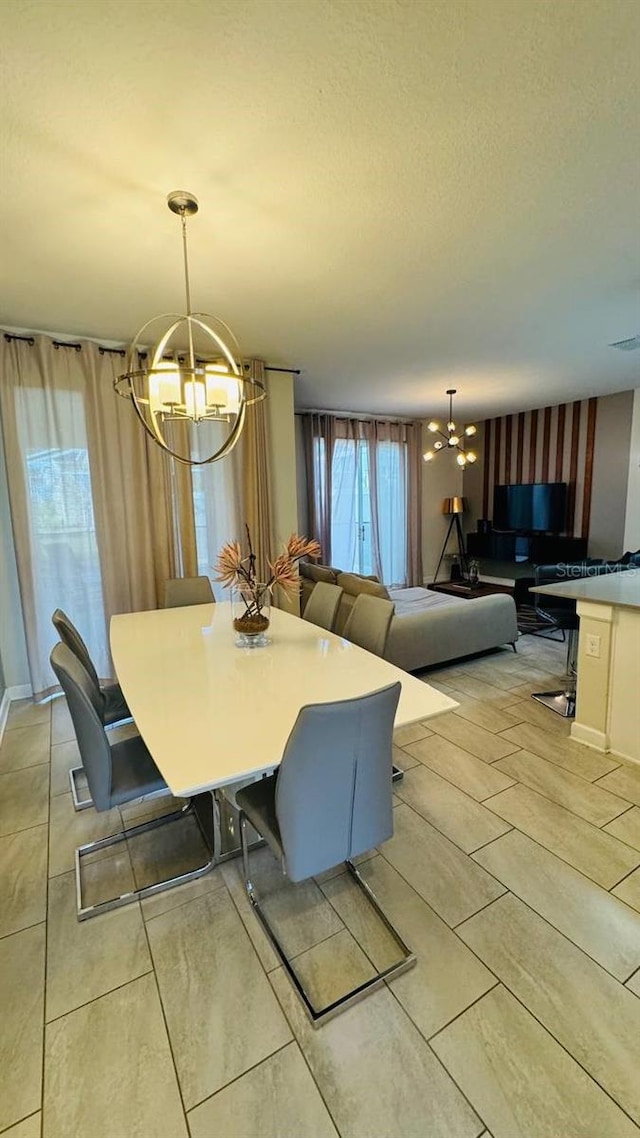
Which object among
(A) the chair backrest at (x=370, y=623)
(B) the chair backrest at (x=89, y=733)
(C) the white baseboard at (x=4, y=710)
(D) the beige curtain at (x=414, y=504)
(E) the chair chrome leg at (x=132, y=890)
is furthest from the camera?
(D) the beige curtain at (x=414, y=504)

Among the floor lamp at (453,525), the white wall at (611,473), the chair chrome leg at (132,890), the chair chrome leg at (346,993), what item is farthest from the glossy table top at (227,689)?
the floor lamp at (453,525)

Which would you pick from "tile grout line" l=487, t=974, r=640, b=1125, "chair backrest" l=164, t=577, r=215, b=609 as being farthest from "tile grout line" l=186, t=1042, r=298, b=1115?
"chair backrest" l=164, t=577, r=215, b=609

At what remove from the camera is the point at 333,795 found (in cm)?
136

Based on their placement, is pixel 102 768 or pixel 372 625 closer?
pixel 102 768

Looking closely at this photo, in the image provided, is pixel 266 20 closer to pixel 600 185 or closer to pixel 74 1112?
pixel 600 185

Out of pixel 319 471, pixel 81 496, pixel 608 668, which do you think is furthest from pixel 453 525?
pixel 81 496

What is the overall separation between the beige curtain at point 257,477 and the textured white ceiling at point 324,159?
3.32 feet

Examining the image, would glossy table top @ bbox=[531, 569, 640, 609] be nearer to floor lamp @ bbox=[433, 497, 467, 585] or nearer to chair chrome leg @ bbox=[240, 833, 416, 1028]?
chair chrome leg @ bbox=[240, 833, 416, 1028]

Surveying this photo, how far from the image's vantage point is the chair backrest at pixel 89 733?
1.61 m

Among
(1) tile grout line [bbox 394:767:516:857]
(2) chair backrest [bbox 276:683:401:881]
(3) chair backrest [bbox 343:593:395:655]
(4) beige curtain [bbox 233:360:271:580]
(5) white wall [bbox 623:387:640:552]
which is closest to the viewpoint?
(2) chair backrest [bbox 276:683:401:881]

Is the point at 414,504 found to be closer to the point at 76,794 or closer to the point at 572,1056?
the point at 76,794

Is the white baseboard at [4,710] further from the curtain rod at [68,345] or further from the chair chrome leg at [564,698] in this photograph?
the chair chrome leg at [564,698]

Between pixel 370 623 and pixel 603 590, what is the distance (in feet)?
5.11

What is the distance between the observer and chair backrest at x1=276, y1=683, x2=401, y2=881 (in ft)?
4.16
